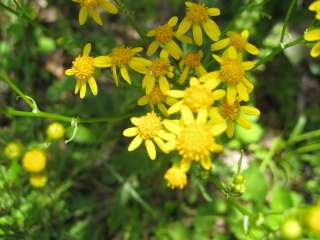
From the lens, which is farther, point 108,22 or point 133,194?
point 108,22

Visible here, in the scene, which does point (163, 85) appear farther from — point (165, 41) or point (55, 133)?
point (55, 133)

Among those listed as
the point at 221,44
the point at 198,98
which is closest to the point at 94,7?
the point at 221,44

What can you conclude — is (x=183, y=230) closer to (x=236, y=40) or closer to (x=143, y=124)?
(x=143, y=124)

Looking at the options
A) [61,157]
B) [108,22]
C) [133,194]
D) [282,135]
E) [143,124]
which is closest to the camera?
[143,124]

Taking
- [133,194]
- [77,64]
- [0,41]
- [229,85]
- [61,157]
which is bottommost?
[133,194]

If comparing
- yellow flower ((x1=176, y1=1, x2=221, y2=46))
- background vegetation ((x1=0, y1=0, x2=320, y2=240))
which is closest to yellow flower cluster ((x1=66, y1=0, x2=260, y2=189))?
yellow flower ((x1=176, y1=1, x2=221, y2=46))

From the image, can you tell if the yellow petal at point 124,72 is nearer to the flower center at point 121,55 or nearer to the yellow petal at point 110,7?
the flower center at point 121,55

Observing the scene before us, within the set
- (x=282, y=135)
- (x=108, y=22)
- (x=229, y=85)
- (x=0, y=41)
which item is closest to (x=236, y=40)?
(x=229, y=85)
